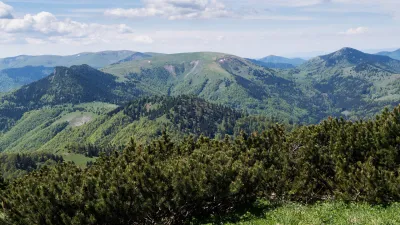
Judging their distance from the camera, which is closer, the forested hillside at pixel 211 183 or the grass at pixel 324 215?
the grass at pixel 324 215

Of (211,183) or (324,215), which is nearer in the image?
(324,215)

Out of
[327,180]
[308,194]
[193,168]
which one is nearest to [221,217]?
[193,168]

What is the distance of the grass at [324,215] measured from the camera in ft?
67.9

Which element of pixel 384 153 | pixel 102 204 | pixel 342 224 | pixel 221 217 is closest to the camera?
pixel 342 224

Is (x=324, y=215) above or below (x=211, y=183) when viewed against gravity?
below

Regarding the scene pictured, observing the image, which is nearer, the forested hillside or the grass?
the grass

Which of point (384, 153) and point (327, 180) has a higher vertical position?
point (384, 153)

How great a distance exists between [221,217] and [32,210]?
44.3 ft

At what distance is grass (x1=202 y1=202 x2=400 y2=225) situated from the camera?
20688 mm

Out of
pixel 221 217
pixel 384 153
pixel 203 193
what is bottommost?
pixel 221 217

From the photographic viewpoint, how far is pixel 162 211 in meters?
25.9

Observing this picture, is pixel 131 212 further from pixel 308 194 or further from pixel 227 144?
pixel 227 144

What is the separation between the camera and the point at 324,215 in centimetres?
2258

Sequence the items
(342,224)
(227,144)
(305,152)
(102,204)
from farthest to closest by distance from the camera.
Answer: (227,144), (305,152), (102,204), (342,224)
